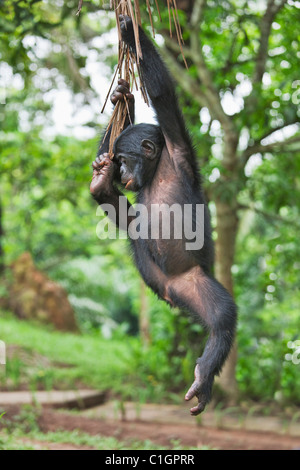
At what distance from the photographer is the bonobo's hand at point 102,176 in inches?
128

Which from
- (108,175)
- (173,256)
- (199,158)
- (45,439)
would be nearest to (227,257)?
(199,158)

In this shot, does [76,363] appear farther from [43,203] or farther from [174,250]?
[174,250]

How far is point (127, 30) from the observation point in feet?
10.0

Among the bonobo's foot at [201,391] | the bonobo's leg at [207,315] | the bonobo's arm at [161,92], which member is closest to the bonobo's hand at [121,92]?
the bonobo's arm at [161,92]

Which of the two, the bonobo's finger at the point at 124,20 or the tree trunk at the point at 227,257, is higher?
the bonobo's finger at the point at 124,20

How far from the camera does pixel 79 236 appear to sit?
16594 mm

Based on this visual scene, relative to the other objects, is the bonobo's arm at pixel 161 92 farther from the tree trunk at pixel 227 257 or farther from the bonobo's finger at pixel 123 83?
the tree trunk at pixel 227 257

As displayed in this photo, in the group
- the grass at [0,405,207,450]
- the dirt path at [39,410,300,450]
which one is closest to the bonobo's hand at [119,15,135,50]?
the grass at [0,405,207,450]

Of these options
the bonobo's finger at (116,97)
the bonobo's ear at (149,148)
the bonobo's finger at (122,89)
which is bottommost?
the bonobo's ear at (149,148)

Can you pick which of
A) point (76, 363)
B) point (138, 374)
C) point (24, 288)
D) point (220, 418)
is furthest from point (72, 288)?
point (220, 418)

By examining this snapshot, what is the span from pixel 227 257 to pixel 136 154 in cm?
400

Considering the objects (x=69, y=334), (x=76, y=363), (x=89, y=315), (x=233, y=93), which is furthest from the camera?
(x=89, y=315)

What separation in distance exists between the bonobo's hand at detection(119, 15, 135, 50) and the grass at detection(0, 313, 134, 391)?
15.7ft

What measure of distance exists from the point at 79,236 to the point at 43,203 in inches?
343
